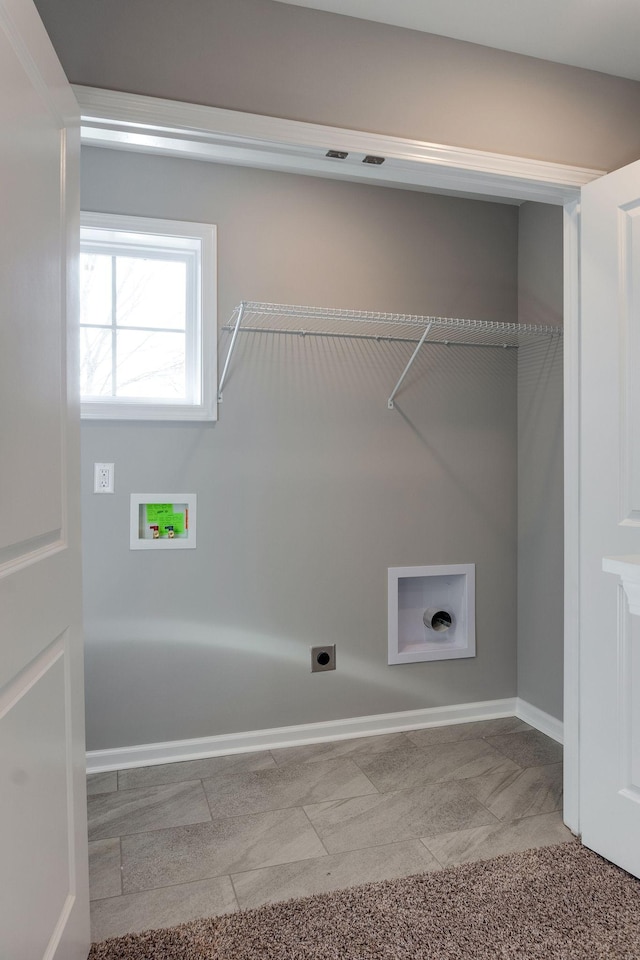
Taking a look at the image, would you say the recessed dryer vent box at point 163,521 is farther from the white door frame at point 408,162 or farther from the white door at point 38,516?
the white door frame at point 408,162

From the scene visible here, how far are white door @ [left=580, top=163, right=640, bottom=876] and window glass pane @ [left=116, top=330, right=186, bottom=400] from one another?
1590 mm

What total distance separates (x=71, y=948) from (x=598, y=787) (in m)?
1.49

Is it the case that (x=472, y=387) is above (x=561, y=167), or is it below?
below

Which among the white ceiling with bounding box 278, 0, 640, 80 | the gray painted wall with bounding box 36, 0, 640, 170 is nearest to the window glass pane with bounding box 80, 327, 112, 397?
the gray painted wall with bounding box 36, 0, 640, 170

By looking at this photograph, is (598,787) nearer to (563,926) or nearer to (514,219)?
(563,926)

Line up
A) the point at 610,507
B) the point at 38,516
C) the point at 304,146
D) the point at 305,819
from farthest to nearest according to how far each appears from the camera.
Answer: the point at 305,819 → the point at 610,507 → the point at 304,146 → the point at 38,516

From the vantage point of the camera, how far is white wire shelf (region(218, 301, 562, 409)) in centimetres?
267

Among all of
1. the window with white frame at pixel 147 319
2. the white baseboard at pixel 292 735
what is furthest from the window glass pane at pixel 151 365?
the white baseboard at pixel 292 735

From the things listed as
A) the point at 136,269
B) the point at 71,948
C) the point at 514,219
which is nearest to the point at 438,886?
the point at 71,948

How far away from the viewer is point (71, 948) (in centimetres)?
143

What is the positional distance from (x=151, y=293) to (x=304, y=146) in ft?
3.82

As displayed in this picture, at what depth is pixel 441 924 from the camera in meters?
1.73

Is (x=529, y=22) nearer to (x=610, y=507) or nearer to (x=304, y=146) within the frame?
(x=304, y=146)

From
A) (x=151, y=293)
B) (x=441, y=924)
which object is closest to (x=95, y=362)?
(x=151, y=293)
